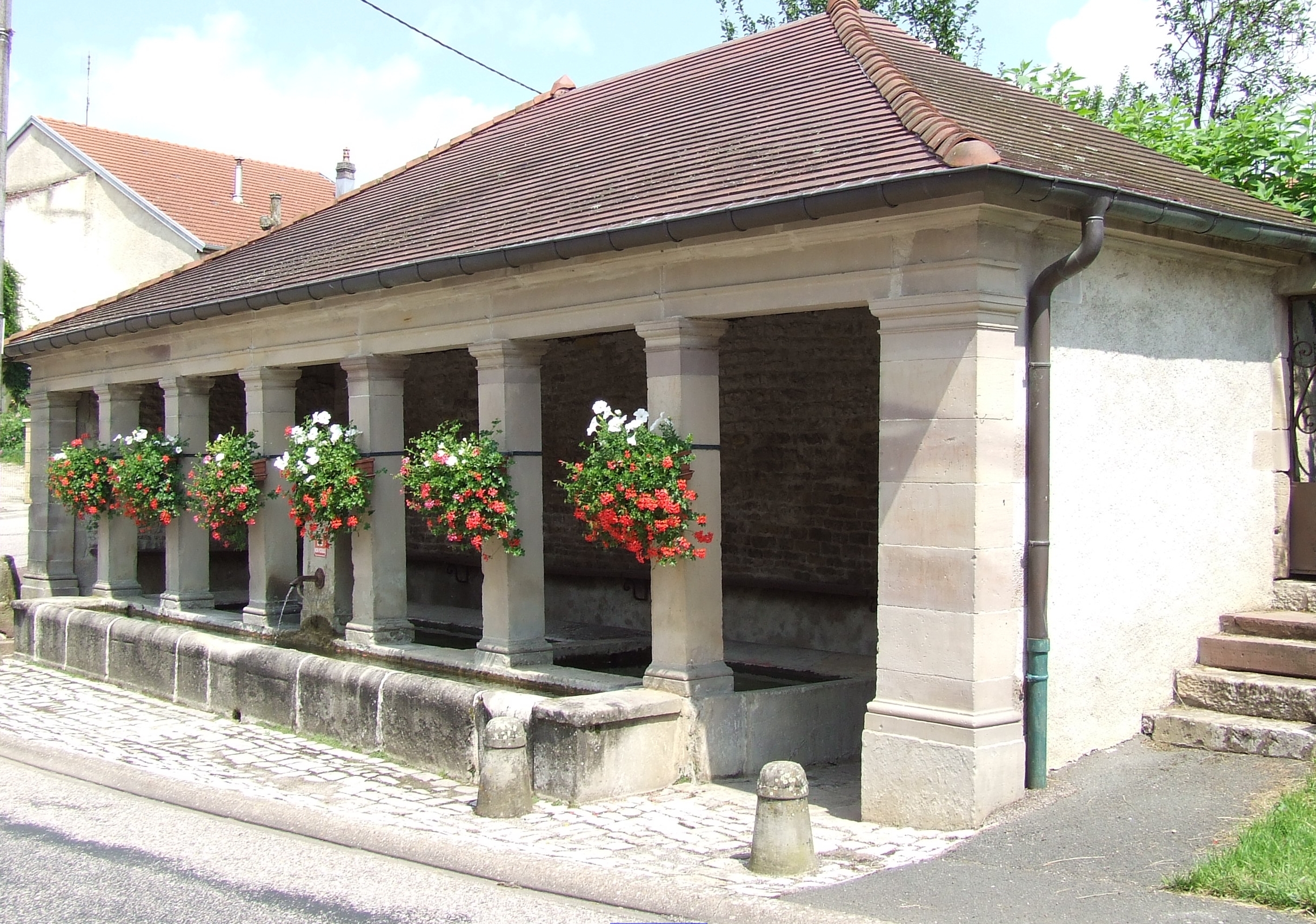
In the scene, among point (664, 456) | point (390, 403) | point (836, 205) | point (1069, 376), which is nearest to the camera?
point (836, 205)

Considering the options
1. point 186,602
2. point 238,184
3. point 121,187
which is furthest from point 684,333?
point 238,184

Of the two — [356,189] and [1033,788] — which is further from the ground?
[356,189]

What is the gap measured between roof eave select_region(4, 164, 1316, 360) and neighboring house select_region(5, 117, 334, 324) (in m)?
16.8

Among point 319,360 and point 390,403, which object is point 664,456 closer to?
point 390,403

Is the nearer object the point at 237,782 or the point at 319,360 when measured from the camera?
the point at 237,782

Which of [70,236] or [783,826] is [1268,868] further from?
[70,236]

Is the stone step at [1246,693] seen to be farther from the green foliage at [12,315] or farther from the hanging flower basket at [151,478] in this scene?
the green foliage at [12,315]

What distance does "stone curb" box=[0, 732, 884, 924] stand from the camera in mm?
5160

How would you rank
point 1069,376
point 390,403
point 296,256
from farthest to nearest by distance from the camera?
point 296,256, point 390,403, point 1069,376

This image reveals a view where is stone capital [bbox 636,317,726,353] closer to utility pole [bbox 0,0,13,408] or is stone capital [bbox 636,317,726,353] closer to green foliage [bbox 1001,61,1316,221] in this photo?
green foliage [bbox 1001,61,1316,221]

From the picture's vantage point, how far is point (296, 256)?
1135 centimetres

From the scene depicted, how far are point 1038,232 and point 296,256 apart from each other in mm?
6781

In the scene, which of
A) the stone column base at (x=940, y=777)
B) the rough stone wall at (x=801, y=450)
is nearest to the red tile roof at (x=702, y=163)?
the rough stone wall at (x=801, y=450)

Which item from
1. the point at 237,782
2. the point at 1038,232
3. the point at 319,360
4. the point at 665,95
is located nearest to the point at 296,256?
the point at 319,360
